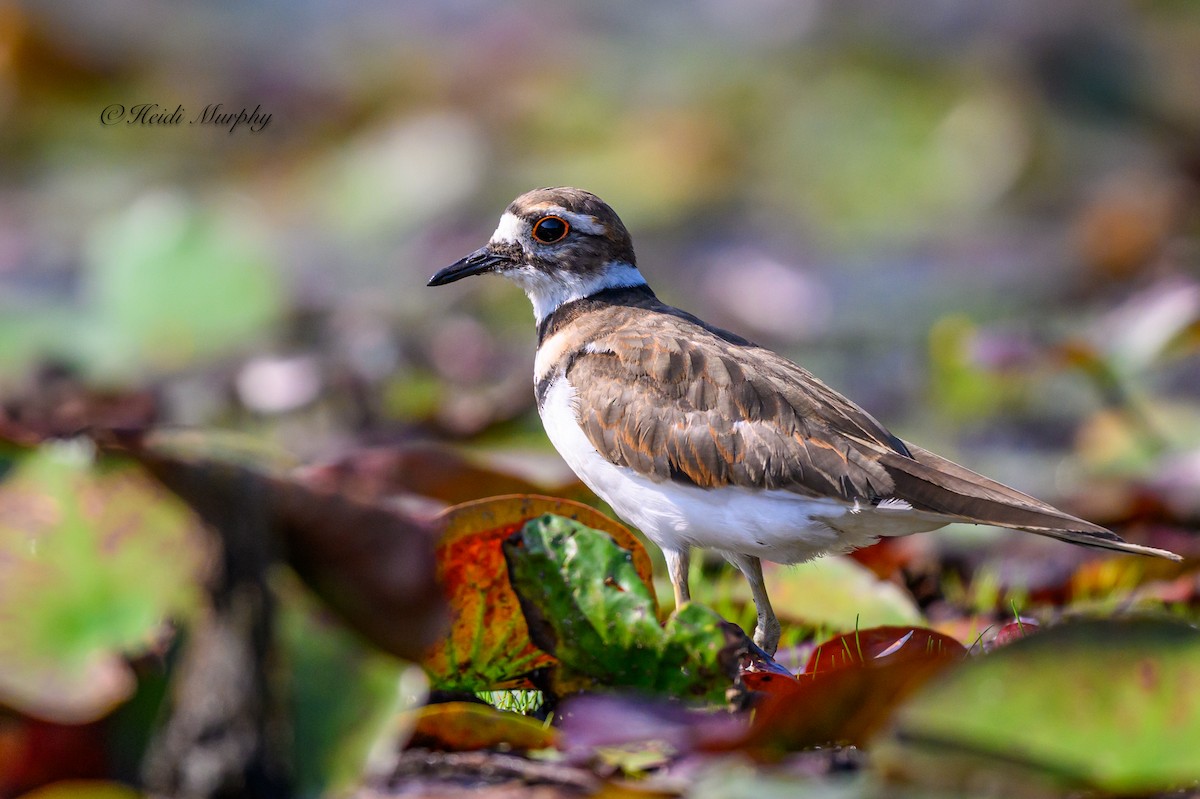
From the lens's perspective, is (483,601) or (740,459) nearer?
(483,601)

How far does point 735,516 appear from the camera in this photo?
153 inches

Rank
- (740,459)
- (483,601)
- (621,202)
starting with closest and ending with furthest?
(483,601), (740,459), (621,202)

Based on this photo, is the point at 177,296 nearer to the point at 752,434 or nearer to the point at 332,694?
the point at 752,434

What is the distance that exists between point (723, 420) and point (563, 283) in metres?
1.20

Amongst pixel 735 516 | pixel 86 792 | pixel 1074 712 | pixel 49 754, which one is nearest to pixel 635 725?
pixel 1074 712

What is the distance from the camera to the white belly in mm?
3818

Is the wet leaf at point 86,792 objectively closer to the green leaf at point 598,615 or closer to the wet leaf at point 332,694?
the wet leaf at point 332,694

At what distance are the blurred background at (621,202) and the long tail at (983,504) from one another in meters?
1.76

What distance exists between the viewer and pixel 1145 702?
240cm

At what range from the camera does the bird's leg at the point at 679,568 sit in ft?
13.4

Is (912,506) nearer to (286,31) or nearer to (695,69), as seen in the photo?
(695,69)

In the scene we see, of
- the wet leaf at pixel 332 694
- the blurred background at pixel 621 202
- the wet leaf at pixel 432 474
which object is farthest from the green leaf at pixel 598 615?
the blurred background at pixel 621 202

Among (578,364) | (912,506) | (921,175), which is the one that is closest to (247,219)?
(921,175)

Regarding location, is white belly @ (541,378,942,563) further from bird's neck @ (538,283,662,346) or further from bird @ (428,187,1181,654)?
bird's neck @ (538,283,662,346)
